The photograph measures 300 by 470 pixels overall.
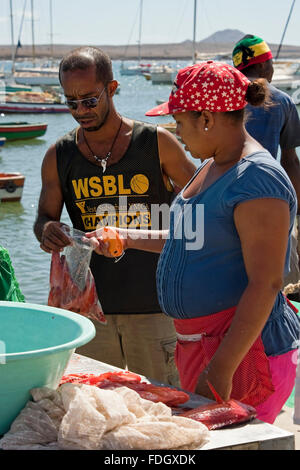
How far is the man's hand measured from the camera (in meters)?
3.08

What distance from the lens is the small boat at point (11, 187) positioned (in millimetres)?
14812

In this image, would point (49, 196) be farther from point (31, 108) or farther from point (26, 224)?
point (31, 108)

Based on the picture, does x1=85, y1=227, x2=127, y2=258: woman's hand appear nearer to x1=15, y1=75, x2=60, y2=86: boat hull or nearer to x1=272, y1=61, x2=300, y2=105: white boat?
x1=272, y1=61, x2=300, y2=105: white boat

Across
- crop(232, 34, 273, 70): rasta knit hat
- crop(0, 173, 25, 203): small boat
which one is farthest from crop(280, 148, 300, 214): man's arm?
crop(0, 173, 25, 203): small boat

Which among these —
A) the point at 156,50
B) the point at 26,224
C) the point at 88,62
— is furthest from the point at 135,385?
the point at 156,50

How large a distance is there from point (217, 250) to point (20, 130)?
974 inches

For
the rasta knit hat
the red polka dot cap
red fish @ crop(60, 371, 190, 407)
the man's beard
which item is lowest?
red fish @ crop(60, 371, 190, 407)

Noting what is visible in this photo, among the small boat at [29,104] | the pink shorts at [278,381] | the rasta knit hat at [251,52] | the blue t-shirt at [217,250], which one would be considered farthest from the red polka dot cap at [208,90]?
the small boat at [29,104]

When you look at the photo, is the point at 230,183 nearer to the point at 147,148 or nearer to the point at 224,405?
the point at 224,405

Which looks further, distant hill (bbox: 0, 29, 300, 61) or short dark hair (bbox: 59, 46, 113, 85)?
distant hill (bbox: 0, 29, 300, 61)

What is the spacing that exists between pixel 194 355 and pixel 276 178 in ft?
2.19

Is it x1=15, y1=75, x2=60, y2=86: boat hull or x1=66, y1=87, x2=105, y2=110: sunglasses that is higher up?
x1=66, y1=87, x2=105, y2=110: sunglasses

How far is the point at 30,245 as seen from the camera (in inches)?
497

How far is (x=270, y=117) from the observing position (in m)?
4.49
